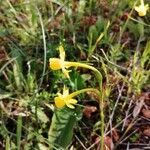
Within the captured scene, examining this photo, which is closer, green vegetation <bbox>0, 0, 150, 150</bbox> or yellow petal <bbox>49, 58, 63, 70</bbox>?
yellow petal <bbox>49, 58, 63, 70</bbox>

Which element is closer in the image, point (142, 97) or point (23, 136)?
point (23, 136)

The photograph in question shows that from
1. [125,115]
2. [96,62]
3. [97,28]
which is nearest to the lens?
[125,115]

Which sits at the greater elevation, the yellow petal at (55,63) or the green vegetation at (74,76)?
the yellow petal at (55,63)

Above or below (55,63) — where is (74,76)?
below

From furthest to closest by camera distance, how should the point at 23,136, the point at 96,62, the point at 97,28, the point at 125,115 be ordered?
the point at 97,28 < the point at 96,62 < the point at 125,115 < the point at 23,136

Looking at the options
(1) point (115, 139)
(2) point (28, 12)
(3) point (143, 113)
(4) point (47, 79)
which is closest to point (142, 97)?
(3) point (143, 113)

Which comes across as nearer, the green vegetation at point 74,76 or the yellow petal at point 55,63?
the yellow petal at point 55,63

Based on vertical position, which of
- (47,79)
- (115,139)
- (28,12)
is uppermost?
(28,12)

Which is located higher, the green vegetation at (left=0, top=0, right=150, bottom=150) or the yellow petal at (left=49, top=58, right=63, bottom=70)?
the yellow petal at (left=49, top=58, right=63, bottom=70)

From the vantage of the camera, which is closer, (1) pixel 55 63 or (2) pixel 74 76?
(1) pixel 55 63

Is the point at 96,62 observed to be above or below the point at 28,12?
below

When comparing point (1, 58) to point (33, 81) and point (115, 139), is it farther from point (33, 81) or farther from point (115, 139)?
point (115, 139)
